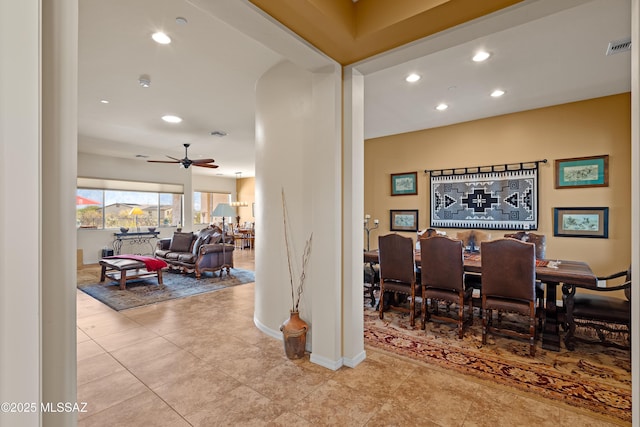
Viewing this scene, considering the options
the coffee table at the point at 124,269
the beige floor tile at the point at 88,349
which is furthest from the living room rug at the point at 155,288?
the beige floor tile at the point at 88,349

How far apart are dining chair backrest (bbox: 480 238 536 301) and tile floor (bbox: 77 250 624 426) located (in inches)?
38.0

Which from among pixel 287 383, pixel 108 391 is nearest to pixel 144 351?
pixel 108 391

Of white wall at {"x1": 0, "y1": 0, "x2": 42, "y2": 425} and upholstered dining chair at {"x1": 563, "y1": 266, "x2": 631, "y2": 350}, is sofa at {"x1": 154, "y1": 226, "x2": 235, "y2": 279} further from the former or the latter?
upholstered dining chair at {"x1": 563, "y1": 266, "x2": 631, "y2": 350}

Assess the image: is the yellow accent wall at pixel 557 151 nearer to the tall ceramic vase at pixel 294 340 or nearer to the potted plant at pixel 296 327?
the potted plant at pixel 296 327

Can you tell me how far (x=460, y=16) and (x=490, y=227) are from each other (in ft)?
12.9

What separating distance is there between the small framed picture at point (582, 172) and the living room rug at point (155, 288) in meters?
5.49

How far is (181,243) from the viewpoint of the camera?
682 cm

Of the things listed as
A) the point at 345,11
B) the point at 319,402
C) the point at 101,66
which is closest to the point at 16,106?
the point at 345,11

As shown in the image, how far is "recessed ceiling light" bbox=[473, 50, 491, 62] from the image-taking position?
296 centimetres

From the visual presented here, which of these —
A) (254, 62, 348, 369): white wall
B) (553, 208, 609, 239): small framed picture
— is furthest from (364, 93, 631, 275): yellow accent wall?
(254, 62, 348, 369): white wall

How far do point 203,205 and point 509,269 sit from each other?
11251 millimetres

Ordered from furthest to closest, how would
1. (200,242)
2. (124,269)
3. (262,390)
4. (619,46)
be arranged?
(200,242)
(124,269)
(619,46)
(262,390)

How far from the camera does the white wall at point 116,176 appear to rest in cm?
754

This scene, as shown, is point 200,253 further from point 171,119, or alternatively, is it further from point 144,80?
point 144,80
